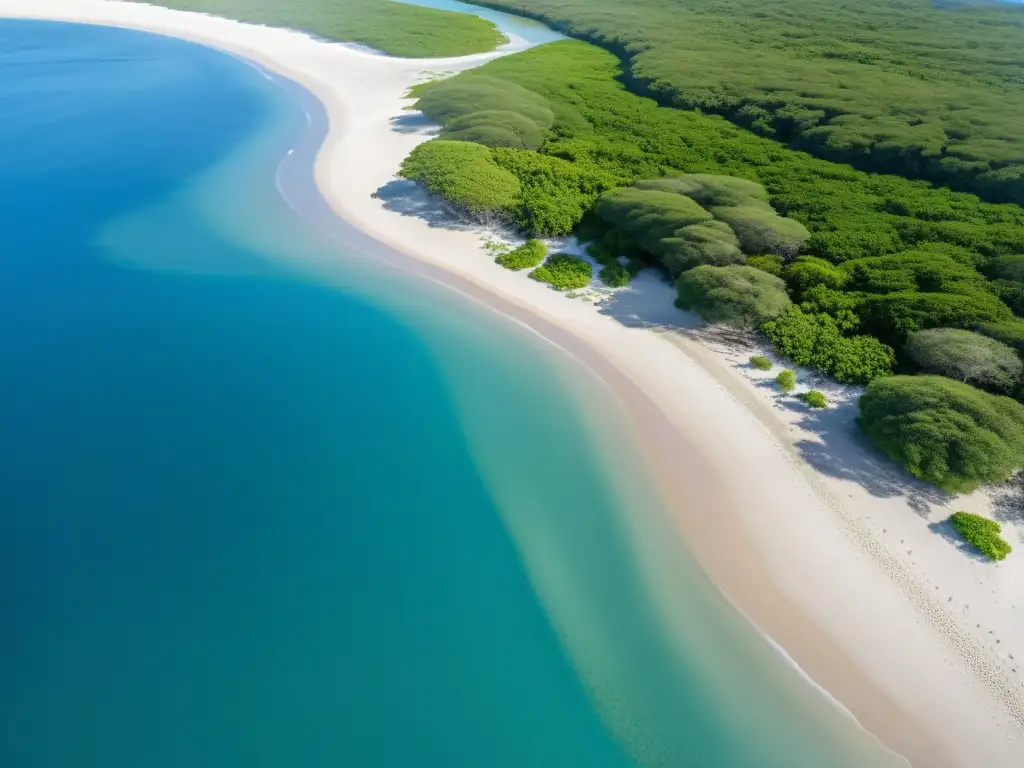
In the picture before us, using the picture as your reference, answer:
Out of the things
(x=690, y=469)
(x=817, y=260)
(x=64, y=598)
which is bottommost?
(x=64, y=598)

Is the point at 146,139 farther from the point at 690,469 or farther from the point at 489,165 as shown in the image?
the point at 690,469

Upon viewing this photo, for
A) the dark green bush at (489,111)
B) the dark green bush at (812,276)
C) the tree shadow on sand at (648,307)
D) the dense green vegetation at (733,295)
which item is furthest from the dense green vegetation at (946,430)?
the dark green bush at (489,111)

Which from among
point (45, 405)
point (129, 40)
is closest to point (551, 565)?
point (45, 405)

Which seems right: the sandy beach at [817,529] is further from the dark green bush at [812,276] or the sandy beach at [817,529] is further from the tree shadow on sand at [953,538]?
the dark green bush at [812,276]

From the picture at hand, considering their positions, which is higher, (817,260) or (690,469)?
(817,260)

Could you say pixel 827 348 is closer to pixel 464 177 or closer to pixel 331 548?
pixel 331 548

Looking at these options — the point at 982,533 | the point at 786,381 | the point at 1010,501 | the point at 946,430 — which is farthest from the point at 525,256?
the point at 1010,501
